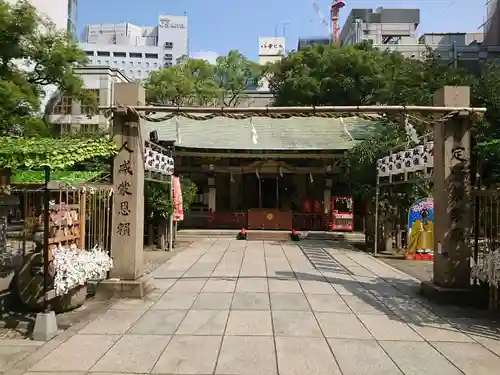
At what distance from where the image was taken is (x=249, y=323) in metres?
6.71

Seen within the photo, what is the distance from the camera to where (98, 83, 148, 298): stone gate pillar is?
8.55m

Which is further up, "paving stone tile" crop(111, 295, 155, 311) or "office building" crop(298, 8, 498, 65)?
"office building" crop(298, 8, 498, 65)

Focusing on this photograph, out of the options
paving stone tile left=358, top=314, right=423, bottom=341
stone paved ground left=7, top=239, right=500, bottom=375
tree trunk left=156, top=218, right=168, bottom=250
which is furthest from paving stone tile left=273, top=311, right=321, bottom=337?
tree trunk left=156, top=218, right=168, bottom=250

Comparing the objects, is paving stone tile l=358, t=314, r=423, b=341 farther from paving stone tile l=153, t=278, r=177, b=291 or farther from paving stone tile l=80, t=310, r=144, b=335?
paving stone tile l=153, t=278, r=177, b=291

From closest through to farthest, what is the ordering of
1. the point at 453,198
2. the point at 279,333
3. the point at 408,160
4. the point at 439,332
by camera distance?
the point at 279,333 → the point at 439,332 → the point at 453,198 → the point at 408,160

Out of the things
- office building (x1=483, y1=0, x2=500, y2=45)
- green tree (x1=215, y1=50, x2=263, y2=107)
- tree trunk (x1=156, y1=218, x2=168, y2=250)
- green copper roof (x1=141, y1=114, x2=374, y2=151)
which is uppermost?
office building (x1=483, y1=0, x2=500, y2=45)

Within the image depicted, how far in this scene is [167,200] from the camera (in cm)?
1588

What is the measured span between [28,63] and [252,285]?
16.8 metres

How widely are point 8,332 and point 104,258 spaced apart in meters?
1.90

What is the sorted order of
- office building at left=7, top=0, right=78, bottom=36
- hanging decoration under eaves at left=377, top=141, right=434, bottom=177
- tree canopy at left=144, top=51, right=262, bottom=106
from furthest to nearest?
office building at left=7, top=0, right=78, bottom=36
tree canopy at left=144, top=51, right=262, bottom=106
hanging decoration under eaves at left=377, top=141, right=434, bottom=177

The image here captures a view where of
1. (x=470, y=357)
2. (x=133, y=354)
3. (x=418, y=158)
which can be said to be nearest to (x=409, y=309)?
(x=470, y=357)

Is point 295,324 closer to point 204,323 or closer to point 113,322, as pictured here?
point 204,323

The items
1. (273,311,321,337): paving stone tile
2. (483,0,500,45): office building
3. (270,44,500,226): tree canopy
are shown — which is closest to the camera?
(273,311,321,337): paving stone tile

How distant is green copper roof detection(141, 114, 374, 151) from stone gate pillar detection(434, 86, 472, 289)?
1210 cm
